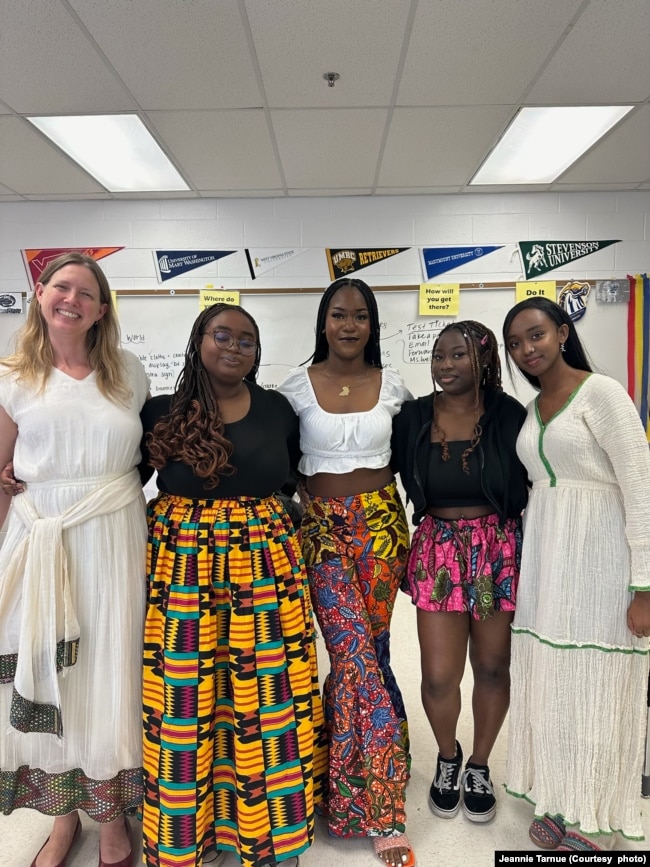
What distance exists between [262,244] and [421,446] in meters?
2.49

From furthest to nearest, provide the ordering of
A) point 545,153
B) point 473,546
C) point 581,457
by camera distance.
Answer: point 545,153, point 473,546, point 581,457

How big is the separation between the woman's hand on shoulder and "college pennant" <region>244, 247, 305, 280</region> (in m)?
2.98

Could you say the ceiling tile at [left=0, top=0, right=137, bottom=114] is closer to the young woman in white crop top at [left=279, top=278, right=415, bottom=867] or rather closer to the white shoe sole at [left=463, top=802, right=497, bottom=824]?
the young woman in white crop top at [left=279, top=278, right=415, bottom=867]

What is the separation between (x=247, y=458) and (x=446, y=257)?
109 inches

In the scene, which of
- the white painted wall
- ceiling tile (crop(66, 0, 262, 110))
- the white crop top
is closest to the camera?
the white crop top

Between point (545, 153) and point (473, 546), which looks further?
point (545, 153)

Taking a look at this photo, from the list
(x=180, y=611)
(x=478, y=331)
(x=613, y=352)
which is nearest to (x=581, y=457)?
(x=478, y=331)

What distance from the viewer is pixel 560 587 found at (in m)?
1.41

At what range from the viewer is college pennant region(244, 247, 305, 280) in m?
3.61

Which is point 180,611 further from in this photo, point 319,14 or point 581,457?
point 319,14

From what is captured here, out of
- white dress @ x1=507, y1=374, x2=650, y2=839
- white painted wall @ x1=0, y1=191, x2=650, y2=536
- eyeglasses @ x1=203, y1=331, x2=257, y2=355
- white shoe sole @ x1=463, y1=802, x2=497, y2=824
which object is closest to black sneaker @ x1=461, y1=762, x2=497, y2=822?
white shoe sole @ x1=463, y1=802, x2=497, y2=824

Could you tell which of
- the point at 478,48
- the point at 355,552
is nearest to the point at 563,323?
the point at 355,552

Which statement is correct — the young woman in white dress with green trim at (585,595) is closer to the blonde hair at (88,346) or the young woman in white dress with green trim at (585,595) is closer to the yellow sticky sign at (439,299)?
the blonde hair at (88,346)

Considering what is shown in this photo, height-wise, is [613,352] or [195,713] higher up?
[613,352]
